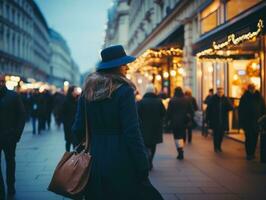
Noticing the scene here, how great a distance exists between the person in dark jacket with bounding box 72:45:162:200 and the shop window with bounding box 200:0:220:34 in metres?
14.3

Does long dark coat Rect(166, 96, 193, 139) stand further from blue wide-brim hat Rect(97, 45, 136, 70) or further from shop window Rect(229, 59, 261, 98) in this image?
blue wide-brim hat Rect(97, 45, 136, 70)

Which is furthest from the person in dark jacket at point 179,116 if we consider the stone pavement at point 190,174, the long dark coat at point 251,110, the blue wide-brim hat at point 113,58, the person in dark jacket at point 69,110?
the blue wide-brim hat at point 113,58

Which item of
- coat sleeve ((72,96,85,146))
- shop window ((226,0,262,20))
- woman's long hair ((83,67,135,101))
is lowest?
coat sleeve ((72,96,85,146))

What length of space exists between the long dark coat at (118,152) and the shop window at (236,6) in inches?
389

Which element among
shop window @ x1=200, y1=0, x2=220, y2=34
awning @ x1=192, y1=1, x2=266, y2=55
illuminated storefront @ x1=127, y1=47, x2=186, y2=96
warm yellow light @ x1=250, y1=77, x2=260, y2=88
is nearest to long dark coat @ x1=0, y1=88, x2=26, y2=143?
awning @ x1=192, y1=1, x2=266, y2=55

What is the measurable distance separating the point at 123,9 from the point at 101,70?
7067cm

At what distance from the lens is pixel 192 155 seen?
1183cm

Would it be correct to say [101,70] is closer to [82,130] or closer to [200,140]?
[82,130]

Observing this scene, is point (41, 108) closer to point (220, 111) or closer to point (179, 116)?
point (220, 111)

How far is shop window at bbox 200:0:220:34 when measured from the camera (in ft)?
57.8

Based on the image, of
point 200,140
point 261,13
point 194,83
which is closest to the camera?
point 261,13

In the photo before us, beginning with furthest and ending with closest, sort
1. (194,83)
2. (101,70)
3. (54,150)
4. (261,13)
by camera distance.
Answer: (194,83) < (54,150) < (261,13) < (101,70)

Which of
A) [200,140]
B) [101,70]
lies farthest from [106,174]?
[200,140]

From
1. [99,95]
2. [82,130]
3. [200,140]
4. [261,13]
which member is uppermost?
[261,13]
